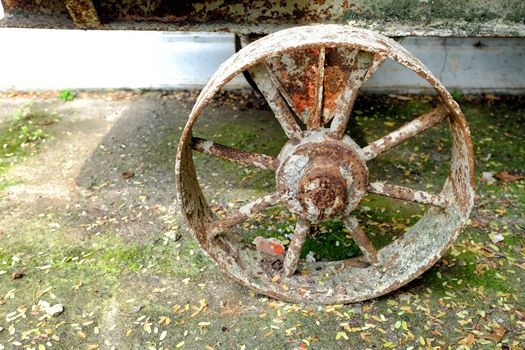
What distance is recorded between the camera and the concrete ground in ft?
9.11

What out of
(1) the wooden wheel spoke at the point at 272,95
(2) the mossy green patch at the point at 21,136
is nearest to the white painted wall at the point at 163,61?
(2) the mossy green patch at the point at 21,136

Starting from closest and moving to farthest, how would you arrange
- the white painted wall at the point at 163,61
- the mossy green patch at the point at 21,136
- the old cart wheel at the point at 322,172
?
the old cart wheel at the point at 322,172 < the mossy green patch at the point at 21,136 < the white painted wall at the point at 163,61

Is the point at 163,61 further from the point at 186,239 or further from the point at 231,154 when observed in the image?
the point at 231,154

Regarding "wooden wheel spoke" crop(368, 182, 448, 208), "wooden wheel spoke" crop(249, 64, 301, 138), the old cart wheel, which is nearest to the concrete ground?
the old cart wheel

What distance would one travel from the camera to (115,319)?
9.41 feet

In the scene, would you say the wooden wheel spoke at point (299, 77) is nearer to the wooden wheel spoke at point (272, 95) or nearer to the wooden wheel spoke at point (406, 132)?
the wooden wheel spoke at point (272, 95)

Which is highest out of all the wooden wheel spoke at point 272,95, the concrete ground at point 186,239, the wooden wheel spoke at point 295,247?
the wooden wheel spoke at point 272,95

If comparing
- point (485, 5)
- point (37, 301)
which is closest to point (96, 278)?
point (37, 301)

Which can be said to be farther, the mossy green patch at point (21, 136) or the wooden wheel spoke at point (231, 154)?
the mossy green patch at point (21, 136)

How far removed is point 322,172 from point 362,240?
51 cm

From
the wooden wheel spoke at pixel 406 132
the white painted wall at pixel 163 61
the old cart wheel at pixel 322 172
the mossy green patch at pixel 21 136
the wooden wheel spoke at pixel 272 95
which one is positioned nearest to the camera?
the old cart wheel at pixel 322 172

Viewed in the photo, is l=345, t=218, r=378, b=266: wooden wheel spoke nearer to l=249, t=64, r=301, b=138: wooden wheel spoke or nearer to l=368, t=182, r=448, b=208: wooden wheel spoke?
l=368, t=182, r=448, b=208: wooden wheel spoke

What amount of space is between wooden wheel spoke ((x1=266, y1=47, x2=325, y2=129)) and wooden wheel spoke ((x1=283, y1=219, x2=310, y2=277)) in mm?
484

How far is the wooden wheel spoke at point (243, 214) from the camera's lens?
2.82m
